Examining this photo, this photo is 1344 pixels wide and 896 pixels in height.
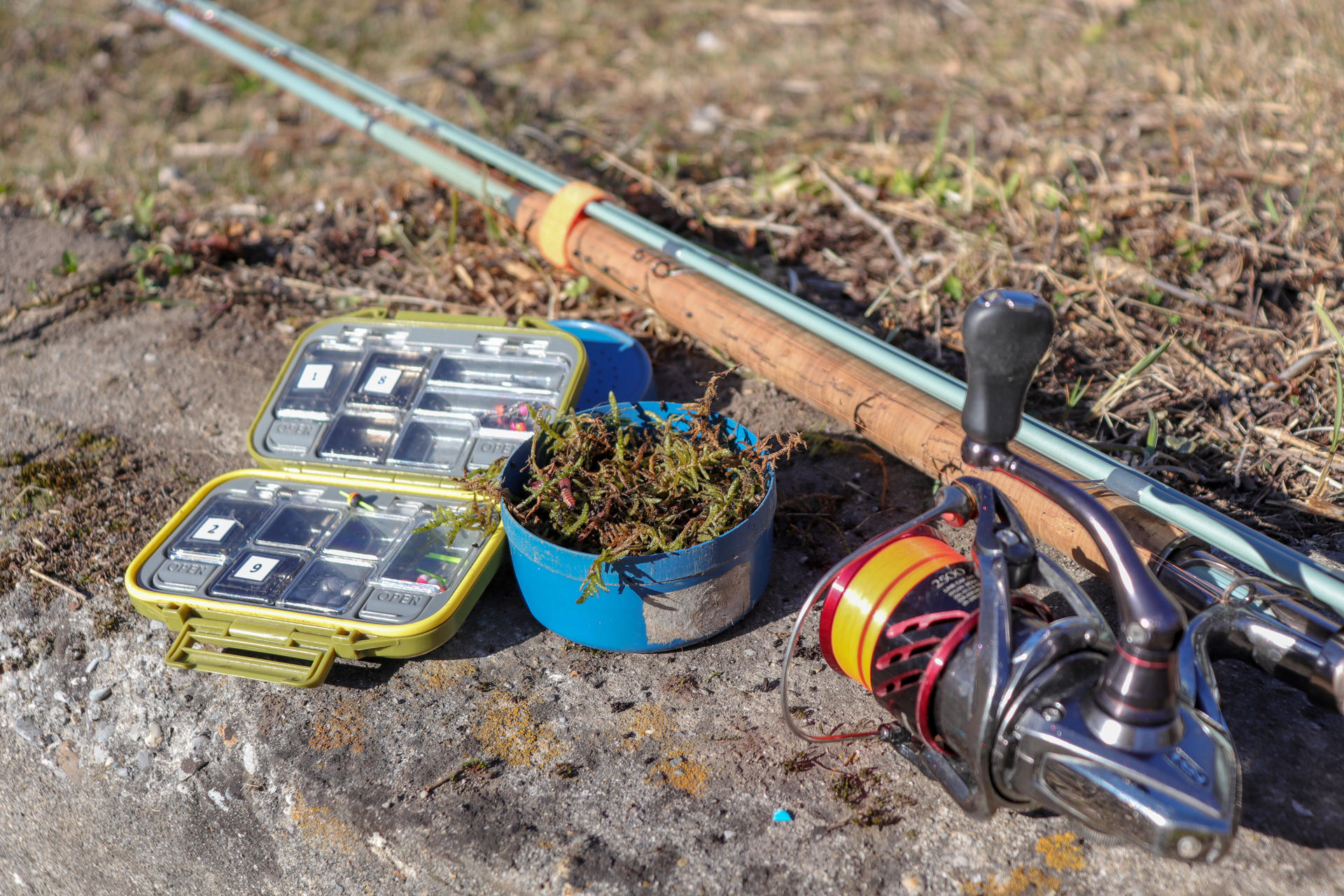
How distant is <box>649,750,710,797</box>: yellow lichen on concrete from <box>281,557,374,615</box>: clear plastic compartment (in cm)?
78

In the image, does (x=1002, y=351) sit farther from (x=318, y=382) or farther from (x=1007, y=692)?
(x=318, y=382)

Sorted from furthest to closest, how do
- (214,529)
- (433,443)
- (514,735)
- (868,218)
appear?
(868,218)
(433,443)
(214,529)
(514,735)

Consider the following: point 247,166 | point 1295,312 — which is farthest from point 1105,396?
point 247,166

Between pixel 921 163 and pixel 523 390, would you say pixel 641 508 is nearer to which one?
pixel 523 390

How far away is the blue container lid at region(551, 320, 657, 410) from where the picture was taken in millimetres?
2756

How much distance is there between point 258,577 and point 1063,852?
5.86ft

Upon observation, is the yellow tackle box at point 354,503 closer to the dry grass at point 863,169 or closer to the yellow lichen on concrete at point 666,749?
the yellow lichen on concrete at point 666,749

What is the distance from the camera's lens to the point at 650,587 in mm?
2020

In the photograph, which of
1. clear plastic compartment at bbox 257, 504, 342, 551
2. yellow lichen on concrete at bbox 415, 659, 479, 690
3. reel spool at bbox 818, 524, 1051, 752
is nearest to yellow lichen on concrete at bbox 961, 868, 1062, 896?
reel spool at bbox 818, 524, 1051, 752

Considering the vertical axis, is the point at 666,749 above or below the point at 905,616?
below

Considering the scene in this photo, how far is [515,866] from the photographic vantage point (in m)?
1.84

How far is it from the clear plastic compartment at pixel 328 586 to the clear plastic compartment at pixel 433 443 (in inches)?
13.3

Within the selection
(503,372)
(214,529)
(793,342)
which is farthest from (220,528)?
(793,342)

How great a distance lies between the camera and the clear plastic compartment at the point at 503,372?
2.67 metres
